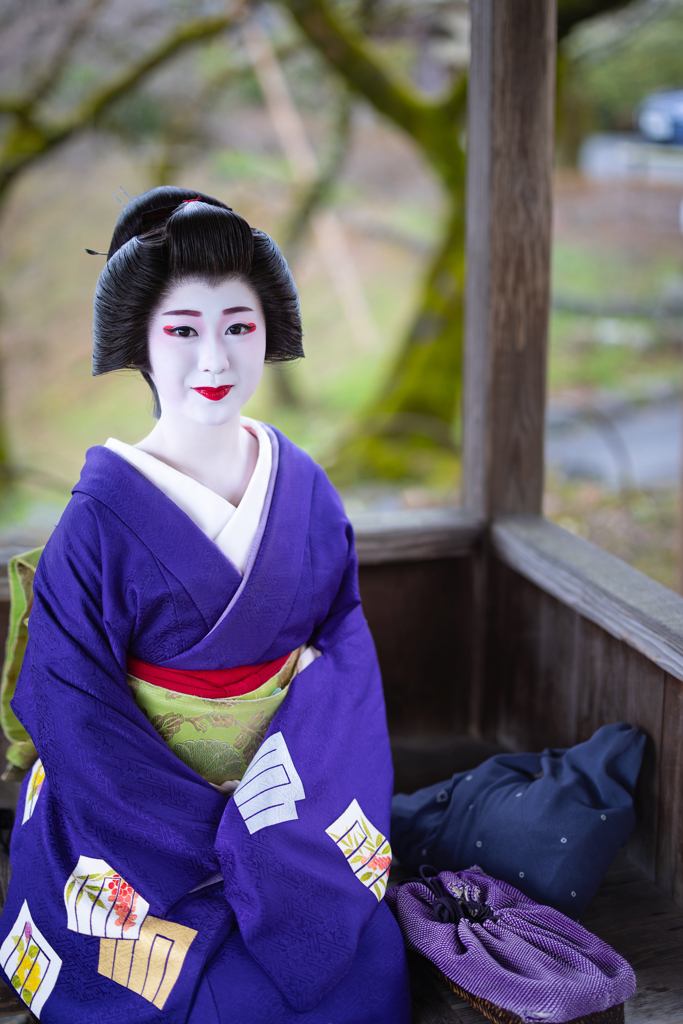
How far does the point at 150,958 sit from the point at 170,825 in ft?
0.68

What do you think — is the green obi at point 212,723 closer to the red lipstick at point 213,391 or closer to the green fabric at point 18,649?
the green fabric at point 18,649

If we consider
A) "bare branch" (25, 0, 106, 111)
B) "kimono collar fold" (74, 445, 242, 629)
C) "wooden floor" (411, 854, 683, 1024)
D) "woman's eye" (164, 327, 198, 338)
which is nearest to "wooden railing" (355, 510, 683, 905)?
"wooden floor" (411, 854, 683, 1024)

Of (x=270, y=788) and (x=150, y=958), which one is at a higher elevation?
(x=270, y=788)

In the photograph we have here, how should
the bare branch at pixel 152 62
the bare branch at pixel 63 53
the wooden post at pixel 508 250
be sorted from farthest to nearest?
the bare branch at pixel 63 53, the bare branch at pixel 152 62, the wooden post at pixel 508 250

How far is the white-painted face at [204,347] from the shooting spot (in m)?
1.56

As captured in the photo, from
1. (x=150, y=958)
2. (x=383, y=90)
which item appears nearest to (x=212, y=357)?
(x=150, y=958)

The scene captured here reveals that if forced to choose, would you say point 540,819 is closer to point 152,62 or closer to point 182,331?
point 182,331

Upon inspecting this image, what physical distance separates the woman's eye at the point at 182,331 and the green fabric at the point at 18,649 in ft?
1.93

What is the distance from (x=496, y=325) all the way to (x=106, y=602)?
1.33 m

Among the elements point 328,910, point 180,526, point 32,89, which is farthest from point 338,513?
point 32,89

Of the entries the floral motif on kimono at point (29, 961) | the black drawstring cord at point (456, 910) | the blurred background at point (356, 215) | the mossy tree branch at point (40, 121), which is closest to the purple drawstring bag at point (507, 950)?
the black drawstring cord at point (456, 910)

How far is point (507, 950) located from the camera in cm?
160

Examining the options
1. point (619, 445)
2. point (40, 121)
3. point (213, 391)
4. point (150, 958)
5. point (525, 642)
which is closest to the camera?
point (150, 958)

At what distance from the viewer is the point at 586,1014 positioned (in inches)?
58.9
